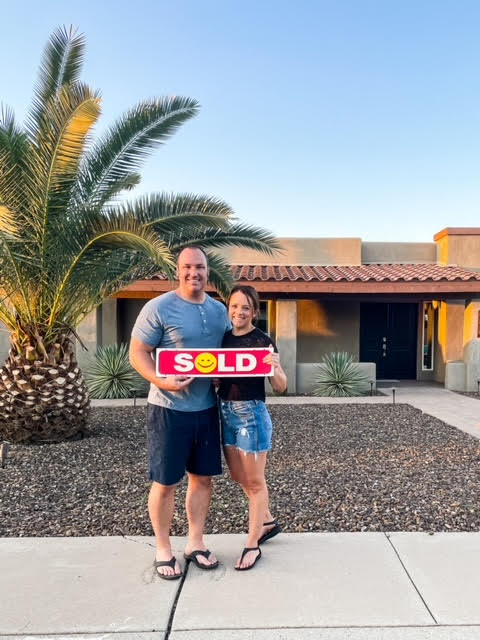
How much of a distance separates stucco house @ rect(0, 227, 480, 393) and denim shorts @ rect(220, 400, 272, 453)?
26.9 ft

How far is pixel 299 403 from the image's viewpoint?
9.72 meters

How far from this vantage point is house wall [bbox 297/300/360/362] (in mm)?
13492

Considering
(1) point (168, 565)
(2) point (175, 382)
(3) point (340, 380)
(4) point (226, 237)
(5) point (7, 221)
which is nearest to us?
(2) point (175, 382)

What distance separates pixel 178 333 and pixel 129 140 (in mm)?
4171

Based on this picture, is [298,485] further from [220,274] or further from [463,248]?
[463,248]

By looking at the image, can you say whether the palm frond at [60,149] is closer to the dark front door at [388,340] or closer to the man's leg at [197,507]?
the man's leg at [197,507]

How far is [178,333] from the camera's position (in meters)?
2.87

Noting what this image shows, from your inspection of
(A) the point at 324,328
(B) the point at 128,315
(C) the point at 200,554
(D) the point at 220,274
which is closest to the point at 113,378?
(B) the point at 128,315

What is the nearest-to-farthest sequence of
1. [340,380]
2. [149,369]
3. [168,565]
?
[149,369]
[168,565]
[340,380]

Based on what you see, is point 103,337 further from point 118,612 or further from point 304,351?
point 118,612

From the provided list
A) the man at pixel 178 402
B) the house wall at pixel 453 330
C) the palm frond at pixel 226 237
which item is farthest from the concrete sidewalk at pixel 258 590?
the house wall at pixel 453 330

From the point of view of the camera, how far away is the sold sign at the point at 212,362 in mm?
2770

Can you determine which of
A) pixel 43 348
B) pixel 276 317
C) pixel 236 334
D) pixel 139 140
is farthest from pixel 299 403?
pixel 236 334

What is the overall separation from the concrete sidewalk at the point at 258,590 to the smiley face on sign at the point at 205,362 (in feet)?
4.27
